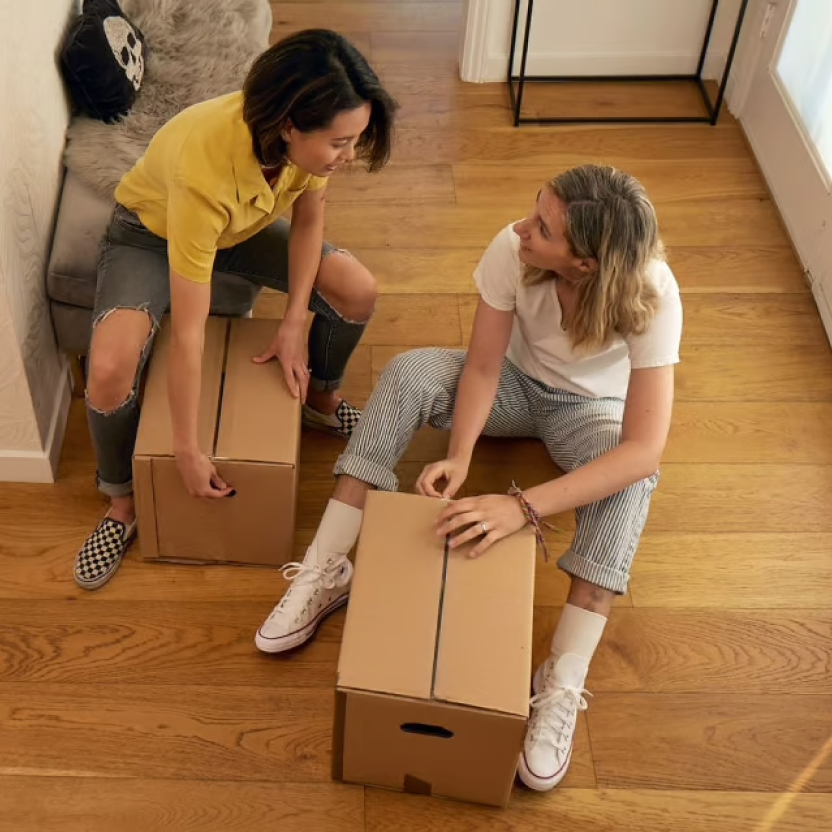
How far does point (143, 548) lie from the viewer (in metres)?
1.71

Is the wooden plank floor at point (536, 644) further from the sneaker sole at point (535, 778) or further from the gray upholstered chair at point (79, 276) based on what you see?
the gray upholstered chair at point (79, 276)

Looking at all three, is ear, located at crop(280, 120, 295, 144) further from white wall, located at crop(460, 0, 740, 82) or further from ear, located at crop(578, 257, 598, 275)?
white wall, located at crop(460, 0, 740, 82)

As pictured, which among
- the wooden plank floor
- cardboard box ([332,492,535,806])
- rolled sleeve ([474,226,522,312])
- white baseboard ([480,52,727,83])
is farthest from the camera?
white baseboard ([480,52,727,83])

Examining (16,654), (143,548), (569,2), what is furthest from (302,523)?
(569,2)

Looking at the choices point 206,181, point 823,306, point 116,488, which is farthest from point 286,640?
point 823,306

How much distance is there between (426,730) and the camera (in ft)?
4.46

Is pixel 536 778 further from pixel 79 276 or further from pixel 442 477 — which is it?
pixel 79 276

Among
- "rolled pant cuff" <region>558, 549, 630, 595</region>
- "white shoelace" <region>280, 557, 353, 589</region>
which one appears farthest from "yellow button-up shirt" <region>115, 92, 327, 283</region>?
"rolled pant cuff" <region>558, 549, 630, 595</region>

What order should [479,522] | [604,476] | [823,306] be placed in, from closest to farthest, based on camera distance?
[479,522] → [604,476] → [823,306]

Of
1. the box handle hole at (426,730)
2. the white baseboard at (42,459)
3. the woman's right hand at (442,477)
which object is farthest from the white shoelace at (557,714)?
the white baseboard at (42,459)

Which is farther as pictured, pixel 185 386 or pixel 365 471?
pixel 365 471

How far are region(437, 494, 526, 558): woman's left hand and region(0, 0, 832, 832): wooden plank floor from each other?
36 cm

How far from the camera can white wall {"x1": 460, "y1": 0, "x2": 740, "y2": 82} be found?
2.72 metres

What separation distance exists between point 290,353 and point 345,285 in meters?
0.18
